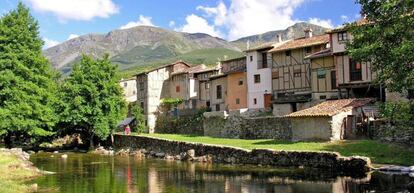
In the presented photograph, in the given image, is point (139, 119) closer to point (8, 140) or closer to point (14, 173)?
point (8, 140)

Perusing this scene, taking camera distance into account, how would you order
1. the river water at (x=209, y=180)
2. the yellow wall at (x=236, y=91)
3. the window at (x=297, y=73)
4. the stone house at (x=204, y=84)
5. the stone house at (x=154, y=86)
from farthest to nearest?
the stone house at (x=154, y=86) → the stone house at (x=204, y=84) → the yellow wall at (x=236, y=91) → the window at (x=297, y=73) → the river water at (x=209, y=180)

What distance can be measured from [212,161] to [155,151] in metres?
14.2

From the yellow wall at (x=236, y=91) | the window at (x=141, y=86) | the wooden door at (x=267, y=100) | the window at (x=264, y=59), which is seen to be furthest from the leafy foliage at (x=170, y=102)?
the window at (x=264, y=59)

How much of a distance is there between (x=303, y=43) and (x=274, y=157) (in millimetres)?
26762

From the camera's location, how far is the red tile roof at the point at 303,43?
194 feet

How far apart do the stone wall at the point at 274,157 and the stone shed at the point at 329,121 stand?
6.62 metres

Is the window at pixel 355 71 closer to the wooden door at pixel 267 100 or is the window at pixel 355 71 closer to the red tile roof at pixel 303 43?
the red tile roof at pixel 303 43

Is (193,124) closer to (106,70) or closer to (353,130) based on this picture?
(106,70)

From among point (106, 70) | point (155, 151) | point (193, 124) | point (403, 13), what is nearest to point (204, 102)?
point (193, 124)

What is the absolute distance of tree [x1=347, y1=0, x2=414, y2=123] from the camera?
2298cm

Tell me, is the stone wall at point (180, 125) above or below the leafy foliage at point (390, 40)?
below

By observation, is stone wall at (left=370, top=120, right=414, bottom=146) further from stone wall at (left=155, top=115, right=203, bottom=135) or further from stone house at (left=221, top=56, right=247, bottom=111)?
stone house at (left=221, top=56, right=247, bottom=111)

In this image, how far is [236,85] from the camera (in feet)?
234

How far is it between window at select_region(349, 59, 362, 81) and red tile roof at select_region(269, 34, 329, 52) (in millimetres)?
8207
